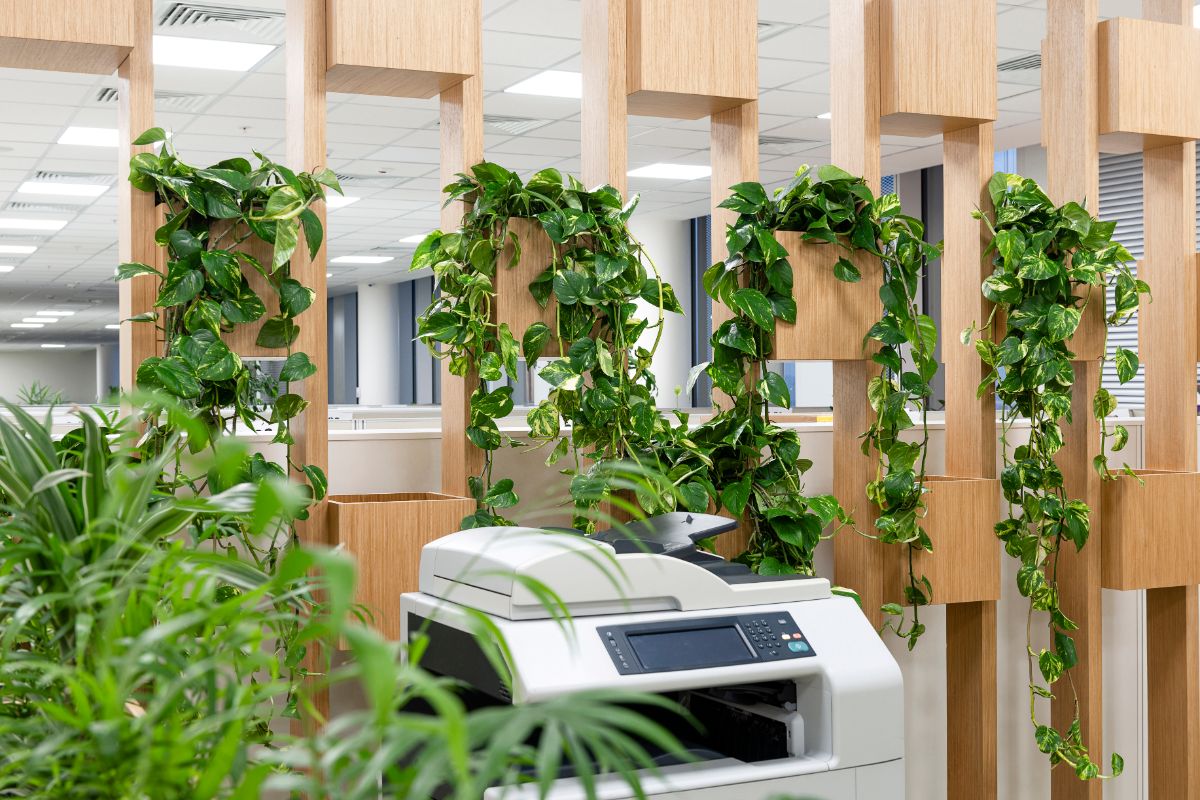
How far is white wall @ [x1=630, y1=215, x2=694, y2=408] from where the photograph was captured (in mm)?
11219

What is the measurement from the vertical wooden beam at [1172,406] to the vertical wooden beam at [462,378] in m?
1.78

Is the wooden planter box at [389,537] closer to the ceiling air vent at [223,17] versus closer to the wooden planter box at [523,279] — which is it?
the wooden planter box at [523,279]

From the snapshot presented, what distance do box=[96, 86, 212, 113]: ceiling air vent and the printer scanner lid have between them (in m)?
5.20

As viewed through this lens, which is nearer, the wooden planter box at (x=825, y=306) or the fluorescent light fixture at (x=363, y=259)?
the wooden planter box at (x=825, y=306)

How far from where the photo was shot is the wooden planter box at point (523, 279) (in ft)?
7.93

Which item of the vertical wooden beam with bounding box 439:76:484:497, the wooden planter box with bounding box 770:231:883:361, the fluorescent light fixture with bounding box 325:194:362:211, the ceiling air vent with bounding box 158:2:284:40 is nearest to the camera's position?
the vertical wooden beam with bounding box 439:76:484:497

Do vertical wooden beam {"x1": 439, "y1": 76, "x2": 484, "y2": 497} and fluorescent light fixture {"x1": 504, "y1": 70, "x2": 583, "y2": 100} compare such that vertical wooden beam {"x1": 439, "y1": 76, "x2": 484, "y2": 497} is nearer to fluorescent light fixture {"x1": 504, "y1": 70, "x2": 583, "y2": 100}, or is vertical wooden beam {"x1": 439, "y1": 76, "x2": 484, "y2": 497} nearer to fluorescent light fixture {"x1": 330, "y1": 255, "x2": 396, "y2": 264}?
fluorescent light fixture {"x1": 504, "y1": 70, "x2": 583, "y2": 100}

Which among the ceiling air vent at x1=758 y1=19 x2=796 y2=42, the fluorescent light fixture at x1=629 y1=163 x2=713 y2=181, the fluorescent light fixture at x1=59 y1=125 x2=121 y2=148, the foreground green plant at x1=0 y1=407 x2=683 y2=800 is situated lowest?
the foreground green plant at x1=0 y1=407 x2=683 y2=800

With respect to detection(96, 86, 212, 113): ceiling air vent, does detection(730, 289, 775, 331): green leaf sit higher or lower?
lower

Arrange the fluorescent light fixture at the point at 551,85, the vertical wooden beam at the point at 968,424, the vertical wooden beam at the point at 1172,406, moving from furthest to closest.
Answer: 1. the fluorescent light fixture at the point at 551,85
2. the vertical wooden beam at the point at 1172,406
3. the vertical wooden beam at the point at 968,424

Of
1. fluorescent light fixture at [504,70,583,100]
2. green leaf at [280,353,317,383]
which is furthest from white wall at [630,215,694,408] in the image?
green leaf at [280,353,317,383]

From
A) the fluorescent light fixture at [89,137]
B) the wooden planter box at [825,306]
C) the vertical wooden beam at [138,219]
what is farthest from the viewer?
the fluorescent light fixture at [89,137]

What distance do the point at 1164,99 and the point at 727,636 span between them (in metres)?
2.10

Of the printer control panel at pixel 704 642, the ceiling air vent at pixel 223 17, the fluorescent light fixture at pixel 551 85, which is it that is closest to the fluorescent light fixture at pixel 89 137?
the ceiling air vent at pixel 223 17
